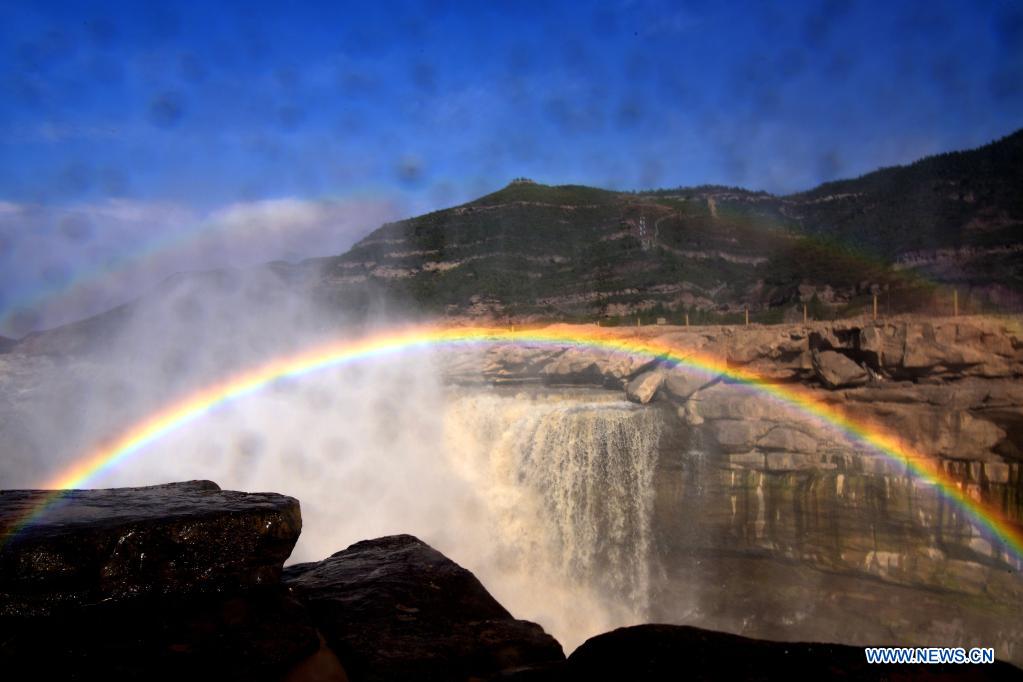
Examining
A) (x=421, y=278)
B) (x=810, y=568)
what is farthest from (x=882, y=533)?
(x=421, y=278)

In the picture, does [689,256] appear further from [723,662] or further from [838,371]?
[723,662]

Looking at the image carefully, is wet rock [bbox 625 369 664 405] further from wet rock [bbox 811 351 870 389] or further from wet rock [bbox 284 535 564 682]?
wet rock [bbox 284 535 564 682]

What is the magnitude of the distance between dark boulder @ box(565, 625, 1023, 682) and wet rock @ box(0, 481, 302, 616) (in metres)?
1.08

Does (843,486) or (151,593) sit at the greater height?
(151,593)

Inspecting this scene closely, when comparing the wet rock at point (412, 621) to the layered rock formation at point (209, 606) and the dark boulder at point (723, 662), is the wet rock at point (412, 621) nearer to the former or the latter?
the layered rock formation at point (209, 606)

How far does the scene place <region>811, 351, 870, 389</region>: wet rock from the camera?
1484 centimetres

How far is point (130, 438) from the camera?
1906cm

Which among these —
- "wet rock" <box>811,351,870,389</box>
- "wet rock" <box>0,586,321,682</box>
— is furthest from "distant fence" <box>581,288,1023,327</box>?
"wet rock" <box>0,586,321,682</box>

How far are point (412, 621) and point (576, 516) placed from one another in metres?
14.6

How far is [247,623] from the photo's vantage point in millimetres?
1980

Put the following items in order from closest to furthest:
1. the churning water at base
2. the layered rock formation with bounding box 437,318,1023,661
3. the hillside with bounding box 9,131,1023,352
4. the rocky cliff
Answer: the rocky cliff → the layered rock formation with bounding box 437,318,1023,661 → the churning water at base → the hillside with bounding box 9,131,1023,352

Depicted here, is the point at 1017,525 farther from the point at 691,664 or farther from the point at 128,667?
the point at 128,667

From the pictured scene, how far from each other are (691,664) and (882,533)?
1436 centimetres

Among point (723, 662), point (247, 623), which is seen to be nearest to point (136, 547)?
point (247, 623)
